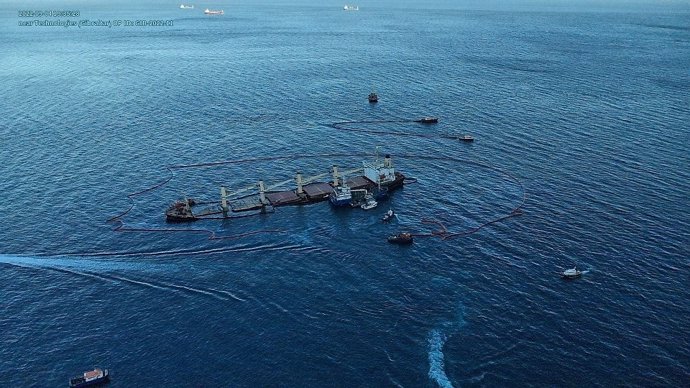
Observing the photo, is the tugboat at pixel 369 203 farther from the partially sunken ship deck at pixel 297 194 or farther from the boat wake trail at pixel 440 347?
the boat wake trail at pixel 440 347

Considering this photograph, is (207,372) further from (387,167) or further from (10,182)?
(10,182)

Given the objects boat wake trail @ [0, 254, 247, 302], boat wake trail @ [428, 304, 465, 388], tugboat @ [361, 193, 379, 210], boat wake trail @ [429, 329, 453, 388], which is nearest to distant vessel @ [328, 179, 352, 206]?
tugboat @ [361, 193, 379, 210]

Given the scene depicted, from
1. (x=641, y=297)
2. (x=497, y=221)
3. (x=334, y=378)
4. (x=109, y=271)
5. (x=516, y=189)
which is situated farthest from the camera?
(x=516, y=189)

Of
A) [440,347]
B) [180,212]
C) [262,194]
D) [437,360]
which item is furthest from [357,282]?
[180,212]

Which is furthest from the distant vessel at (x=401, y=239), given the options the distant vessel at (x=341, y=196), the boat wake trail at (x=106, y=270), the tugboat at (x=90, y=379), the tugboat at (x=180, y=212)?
the tugboat at (x=90, y=379)

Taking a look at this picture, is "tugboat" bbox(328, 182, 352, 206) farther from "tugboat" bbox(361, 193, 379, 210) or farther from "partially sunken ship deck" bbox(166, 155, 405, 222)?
"tugboat" bbox(361, 193, 379, 210)

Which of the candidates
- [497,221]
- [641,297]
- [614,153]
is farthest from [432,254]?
[614,153]
